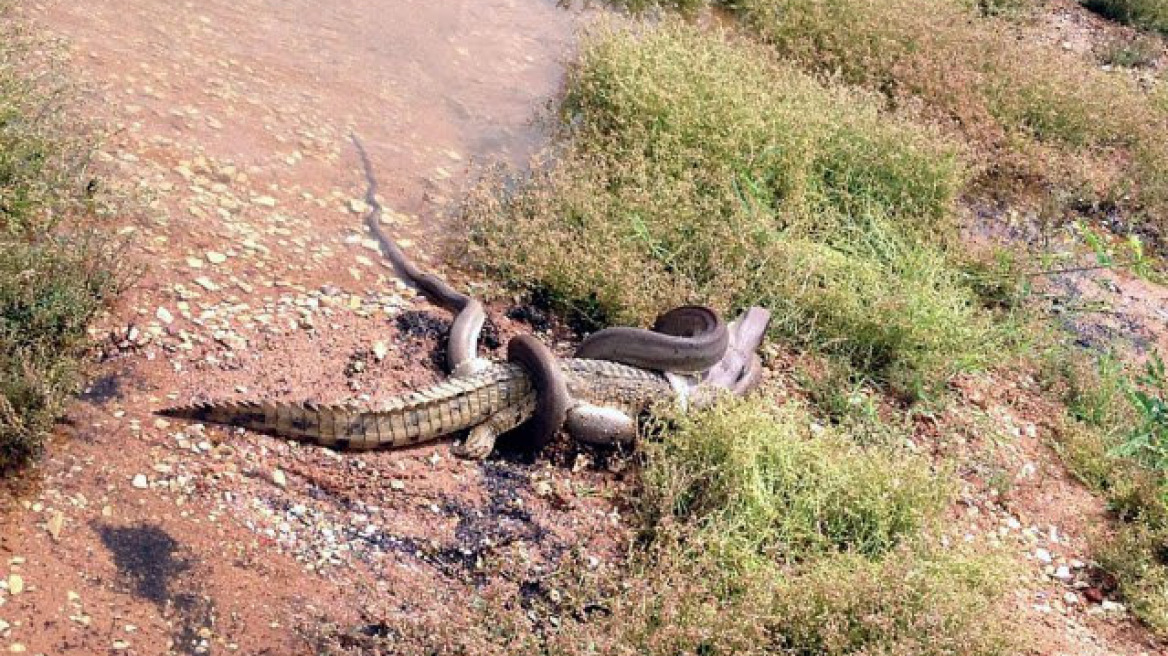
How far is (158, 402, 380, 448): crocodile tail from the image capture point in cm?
474

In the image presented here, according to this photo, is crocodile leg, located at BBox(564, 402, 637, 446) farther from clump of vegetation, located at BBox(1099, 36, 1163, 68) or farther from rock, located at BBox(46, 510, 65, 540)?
clump of vegetation, located at BBox(1099, 36, 1163, 68)

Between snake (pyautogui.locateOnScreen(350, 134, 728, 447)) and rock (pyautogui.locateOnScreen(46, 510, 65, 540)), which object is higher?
rock (pyautogui.locateOnScreen(46, 510, 65, 540))

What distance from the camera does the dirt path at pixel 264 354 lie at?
13.3ft

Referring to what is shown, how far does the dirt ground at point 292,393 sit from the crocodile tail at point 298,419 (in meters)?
0.06

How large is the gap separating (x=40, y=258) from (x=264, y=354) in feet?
3.37

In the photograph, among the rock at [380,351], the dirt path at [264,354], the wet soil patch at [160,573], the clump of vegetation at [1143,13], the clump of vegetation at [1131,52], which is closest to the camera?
the wet soil patch at [160,573]

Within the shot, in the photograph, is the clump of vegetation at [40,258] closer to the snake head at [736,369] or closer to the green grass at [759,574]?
the green grass at [759,574]

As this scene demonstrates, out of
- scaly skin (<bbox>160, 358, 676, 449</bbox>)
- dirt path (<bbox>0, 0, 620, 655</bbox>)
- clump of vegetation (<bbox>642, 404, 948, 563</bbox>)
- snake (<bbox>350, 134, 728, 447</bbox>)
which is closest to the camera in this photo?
dirt path (<bbox>0, 0, 620, 655</bbox>)

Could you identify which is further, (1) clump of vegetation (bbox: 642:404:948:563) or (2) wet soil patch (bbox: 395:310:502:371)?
(2) wet soil patch (bbox: 395:310:502:371)

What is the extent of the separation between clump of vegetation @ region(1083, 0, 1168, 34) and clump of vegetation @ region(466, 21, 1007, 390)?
6073 mm

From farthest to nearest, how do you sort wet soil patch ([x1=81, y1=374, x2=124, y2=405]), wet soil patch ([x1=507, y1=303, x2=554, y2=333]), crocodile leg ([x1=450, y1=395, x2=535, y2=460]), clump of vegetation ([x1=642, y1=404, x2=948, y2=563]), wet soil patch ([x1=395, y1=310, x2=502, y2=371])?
wet soil patch ([x1=507, y1=303, x2=554, y2=333]) < wet soil patch ([x1=395, y1=310, x2=502, y2=371]) < crocodile leg ([x1=450, y1=395, x2=535, y2=460]) < clump of vegetation ([x1=642, y1=404, x2=948, y2=563]) < wet soil patch ([x1=81, y1=374, x2=124, y2=405])

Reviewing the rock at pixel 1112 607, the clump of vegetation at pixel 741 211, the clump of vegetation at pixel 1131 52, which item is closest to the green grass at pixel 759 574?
the rock at pixel 1112 607

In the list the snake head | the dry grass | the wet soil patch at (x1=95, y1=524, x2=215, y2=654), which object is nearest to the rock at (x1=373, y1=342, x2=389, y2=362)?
the snake head

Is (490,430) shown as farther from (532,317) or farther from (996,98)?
(996,98)
